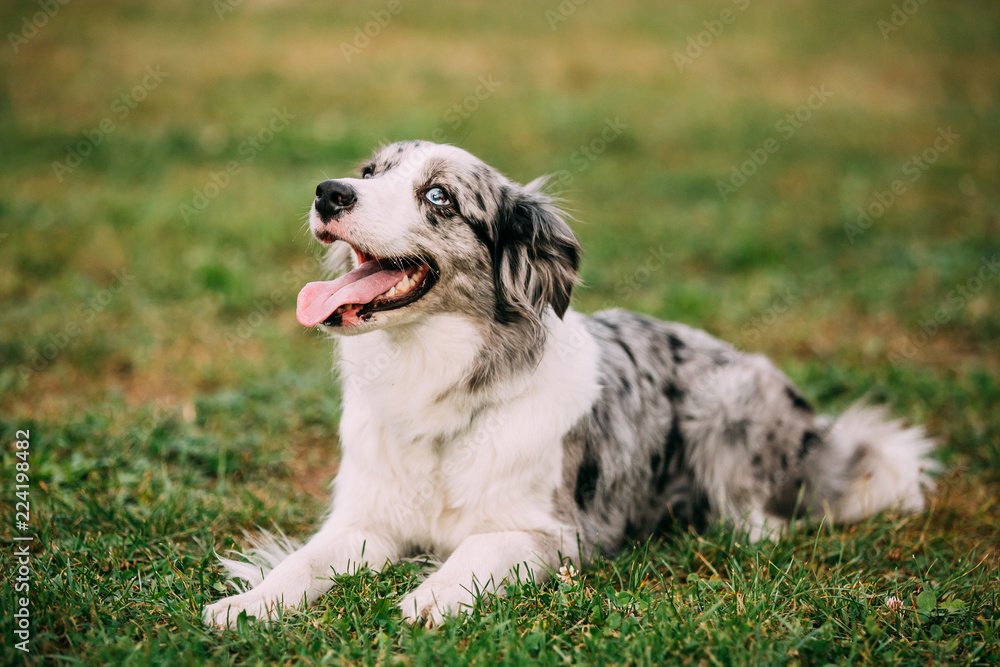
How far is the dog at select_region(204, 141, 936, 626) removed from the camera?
2.91 meters

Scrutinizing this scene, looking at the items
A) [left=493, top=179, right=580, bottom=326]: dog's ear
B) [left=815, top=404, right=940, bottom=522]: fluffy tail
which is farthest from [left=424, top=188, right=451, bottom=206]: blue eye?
[left=815, top=404, right=940, bottom=522]: fluffy tail

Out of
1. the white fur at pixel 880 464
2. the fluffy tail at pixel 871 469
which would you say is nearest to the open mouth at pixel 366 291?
the fluffy tail at pixel 871 469

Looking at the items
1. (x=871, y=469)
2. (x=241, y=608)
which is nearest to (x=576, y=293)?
(x=871, y=469)

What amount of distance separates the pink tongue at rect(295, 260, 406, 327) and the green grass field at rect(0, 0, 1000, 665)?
1.09 meters

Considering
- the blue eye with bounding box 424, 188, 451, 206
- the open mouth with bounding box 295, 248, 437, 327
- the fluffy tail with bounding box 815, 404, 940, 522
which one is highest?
the blue eye with bounding box 424, 188, 451, 206

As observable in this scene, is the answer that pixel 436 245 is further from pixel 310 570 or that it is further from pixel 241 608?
pixel 241 608

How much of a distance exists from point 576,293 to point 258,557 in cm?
376

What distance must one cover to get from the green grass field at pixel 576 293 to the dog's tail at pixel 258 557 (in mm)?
116

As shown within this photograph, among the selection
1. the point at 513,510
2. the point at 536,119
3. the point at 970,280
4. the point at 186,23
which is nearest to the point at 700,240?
the point at 970,280

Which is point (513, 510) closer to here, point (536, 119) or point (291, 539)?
point (291, 539)

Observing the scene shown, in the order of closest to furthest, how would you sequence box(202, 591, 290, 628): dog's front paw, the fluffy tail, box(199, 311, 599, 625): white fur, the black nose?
A: box(202, 591, 290, 628): dog's front paw → the black nose → box(199, 311, 599, 625): white fur → the fluffy tail

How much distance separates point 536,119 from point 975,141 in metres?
7.01

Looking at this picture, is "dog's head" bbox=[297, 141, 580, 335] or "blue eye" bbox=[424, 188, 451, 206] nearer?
"dog's head" bbox=[297, 141, 580, 335]

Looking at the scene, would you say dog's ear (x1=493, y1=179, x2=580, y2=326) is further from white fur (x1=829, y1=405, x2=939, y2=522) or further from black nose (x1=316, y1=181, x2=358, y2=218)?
white fur (x1=829, y1=405, x2=939, y2=522)
